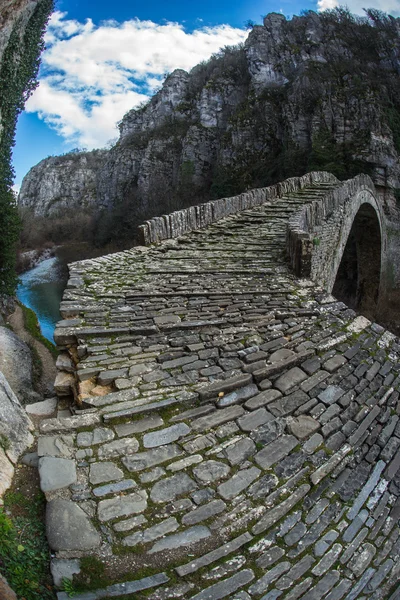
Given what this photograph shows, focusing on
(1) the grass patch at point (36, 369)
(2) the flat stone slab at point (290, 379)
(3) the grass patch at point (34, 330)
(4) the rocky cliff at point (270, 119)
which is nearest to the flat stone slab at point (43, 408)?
(2) the flat stone slab at point (290, 379)

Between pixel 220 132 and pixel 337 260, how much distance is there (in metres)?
33.6

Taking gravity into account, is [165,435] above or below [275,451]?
above

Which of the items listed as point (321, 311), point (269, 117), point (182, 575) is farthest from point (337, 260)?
point (269, 117)

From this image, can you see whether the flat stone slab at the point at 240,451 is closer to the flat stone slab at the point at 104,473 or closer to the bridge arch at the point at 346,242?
the flat stone slab at the point at 104,473

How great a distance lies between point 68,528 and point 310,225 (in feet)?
24.9

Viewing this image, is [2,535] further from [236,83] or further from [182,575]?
[236,83]

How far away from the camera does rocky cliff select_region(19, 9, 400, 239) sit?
2839cm

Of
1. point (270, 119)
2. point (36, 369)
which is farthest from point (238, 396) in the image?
point (270, 119)

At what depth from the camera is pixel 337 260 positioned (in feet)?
38.4

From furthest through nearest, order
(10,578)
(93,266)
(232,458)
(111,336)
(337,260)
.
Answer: (337,260), (93,266), (111,336), (232,458), (10,578)

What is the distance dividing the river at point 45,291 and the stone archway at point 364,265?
15605mm

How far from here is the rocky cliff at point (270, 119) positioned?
28.4m

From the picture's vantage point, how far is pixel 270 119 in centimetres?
3609

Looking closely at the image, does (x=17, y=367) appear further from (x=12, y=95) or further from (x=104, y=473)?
(x=12, y=95)
